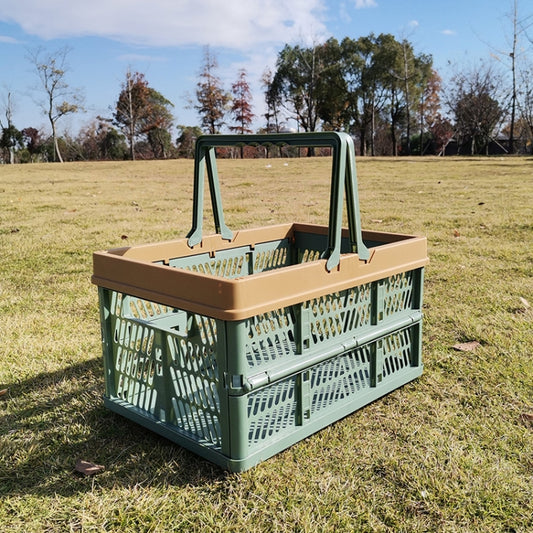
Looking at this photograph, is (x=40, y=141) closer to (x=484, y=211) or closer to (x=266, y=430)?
(x=484, y=211)

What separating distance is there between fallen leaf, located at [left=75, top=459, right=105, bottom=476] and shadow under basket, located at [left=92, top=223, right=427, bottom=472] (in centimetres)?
24

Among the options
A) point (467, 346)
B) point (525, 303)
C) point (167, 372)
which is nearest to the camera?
point (167, 372)

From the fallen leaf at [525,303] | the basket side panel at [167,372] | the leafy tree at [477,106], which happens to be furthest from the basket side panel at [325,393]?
the leafy tree at [477,106]

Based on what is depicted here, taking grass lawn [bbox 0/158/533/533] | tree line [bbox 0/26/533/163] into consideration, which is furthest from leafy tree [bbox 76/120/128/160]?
grass lawn [bbox 0/158/533/533]

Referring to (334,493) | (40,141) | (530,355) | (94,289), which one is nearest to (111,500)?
(334,493)

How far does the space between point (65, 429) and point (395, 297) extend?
1390 mm

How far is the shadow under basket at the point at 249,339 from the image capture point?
1.76 metres

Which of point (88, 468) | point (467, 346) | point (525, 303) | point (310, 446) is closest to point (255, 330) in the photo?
point (310, 446)

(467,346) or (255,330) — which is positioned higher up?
(255,330)

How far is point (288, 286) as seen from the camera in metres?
1.82

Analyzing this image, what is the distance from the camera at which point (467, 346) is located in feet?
9.65

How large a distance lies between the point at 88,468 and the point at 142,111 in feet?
130

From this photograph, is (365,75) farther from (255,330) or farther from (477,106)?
(255,330)

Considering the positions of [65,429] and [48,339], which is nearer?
[65,429]
